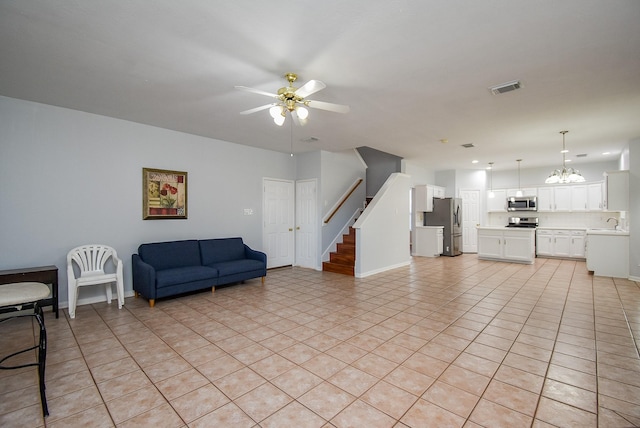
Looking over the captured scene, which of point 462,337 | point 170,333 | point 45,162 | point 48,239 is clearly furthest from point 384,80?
point 48,239

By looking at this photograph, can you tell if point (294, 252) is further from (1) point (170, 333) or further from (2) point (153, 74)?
(2) point (153, 74)

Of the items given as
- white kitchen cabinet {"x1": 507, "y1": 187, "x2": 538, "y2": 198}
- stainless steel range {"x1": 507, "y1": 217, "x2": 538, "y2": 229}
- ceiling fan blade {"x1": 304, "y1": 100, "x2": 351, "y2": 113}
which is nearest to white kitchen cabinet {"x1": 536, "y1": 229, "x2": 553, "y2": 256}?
stainless steel range {"x1": 507, "y1": 217, "x2": 538, "y2": 229}

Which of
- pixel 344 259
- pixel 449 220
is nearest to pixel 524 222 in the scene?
pixel 449 220

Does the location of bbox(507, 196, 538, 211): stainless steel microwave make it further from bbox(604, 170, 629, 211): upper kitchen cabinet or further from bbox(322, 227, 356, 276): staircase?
bbox(322, 227, 356, 276): staircase

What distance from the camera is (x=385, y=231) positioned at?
6.52 meters

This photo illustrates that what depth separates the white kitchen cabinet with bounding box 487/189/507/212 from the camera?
950 centimetres

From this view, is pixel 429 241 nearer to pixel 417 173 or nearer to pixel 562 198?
pixel 417 173

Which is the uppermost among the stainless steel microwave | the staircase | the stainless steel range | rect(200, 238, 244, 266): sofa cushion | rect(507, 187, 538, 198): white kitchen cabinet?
rect(507, 187, 538, 198): white kitchen cabinet

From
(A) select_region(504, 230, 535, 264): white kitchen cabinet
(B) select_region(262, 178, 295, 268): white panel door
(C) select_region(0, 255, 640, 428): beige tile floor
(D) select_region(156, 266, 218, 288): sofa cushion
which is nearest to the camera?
(C) select_region(0, 255, 640, 428): beige tile floor

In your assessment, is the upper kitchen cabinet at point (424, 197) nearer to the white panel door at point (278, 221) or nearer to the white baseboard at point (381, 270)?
the white baseboard at point (381, 270)

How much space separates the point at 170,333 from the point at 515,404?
3.29 meters

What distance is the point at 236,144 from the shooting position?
19.6 feet

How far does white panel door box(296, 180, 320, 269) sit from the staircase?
0.34 meters

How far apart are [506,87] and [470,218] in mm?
7016
